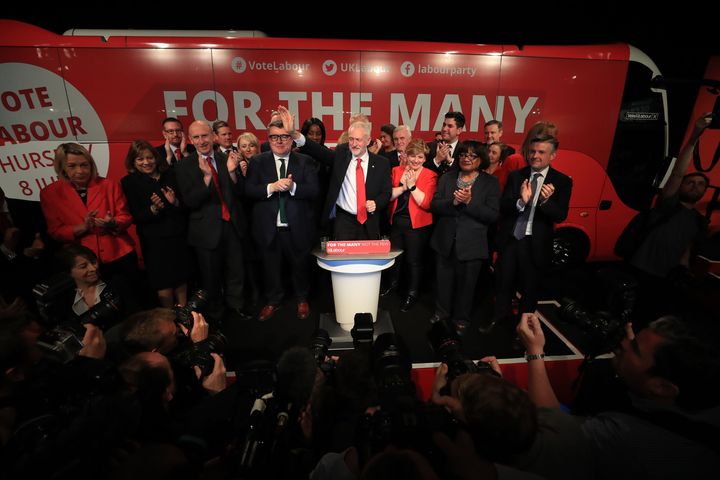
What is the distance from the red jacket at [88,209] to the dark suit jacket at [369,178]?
5.65ft

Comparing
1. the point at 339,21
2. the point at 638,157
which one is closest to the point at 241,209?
the point at 638,157

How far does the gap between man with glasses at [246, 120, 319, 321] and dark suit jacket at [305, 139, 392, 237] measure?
0.52ft

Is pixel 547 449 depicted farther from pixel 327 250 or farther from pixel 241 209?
pixel 241 209

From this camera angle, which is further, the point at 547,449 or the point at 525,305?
the point at 525,305

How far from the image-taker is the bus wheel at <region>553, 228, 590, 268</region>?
4812 mm

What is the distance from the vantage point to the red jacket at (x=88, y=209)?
283cm

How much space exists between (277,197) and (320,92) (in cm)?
152

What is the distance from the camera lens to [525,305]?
11.0ft

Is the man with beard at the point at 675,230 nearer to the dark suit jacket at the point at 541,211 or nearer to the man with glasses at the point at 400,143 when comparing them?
the dark suit jacket at the point at 541,211

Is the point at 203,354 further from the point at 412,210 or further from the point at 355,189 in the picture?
the point at 412,210

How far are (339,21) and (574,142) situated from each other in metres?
5.70

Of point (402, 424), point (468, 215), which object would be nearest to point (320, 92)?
point (468, 215)

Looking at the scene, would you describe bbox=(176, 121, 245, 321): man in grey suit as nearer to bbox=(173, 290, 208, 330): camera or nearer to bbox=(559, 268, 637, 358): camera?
bbox=(173, 290, 208, 330): camera

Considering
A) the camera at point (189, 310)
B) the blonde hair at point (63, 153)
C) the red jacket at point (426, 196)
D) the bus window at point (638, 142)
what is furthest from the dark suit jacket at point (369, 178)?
the bus window at point (638, 142)
